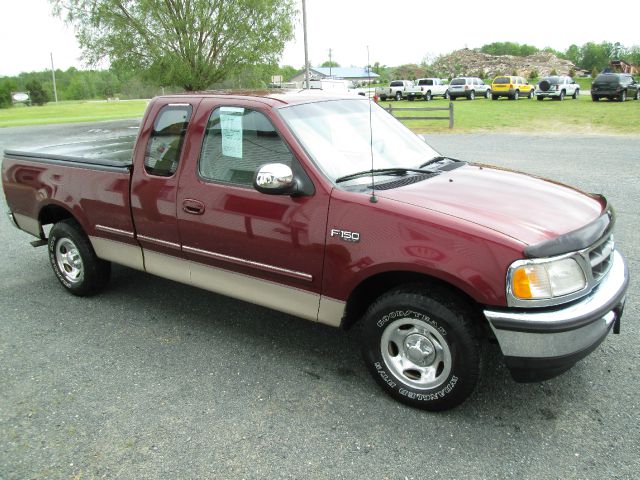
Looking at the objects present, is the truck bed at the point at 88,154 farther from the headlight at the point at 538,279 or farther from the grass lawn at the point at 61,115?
the grass lawn at the point at 61,115

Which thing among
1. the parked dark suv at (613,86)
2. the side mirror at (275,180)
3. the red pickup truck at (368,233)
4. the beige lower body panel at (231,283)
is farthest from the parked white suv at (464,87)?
the side mirror at (275,180)

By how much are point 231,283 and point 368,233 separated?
4.06 ft

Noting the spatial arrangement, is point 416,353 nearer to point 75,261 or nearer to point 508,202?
point 508,202

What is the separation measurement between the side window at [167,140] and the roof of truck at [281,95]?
6.5 inches

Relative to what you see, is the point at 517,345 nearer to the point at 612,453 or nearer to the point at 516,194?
the point at 612,453

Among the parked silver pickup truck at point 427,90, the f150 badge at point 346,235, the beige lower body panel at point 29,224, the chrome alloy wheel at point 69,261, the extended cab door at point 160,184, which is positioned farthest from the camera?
the parked silver pickup truck at point 427,90

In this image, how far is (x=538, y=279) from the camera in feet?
8.99

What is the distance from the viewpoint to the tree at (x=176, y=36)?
86.0 feet

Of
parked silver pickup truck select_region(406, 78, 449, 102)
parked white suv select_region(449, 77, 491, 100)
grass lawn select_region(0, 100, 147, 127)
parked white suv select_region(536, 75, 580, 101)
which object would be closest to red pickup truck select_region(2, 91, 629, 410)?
grass lawn select_region(0, 100, 147, 127)

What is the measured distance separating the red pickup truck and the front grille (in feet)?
0.05

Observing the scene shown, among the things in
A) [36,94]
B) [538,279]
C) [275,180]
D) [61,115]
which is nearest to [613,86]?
[538,279]

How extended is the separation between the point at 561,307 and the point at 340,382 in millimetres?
1444

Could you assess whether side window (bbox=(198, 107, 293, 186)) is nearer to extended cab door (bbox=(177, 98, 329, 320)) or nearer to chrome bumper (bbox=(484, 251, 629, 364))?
extended cab door (bbox=(177, 98, 329, 320))

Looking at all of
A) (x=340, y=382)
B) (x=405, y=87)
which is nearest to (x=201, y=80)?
(x=405, y=87)
